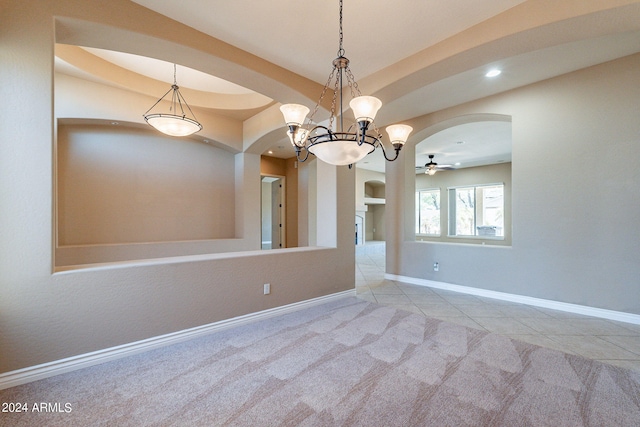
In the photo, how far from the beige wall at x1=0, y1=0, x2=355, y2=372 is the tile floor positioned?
8.79ft

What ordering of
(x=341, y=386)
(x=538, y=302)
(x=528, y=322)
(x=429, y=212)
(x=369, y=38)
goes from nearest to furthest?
(x=341, y=386), (x=369, y=38), (x=528, y=322), (x=538, y=302), (x=429, y=212)

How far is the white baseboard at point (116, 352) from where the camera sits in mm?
2013

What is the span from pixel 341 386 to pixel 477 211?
388 inches

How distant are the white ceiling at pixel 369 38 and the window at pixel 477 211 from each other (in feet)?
21.6

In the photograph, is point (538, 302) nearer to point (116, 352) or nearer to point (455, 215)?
point (116, 352)

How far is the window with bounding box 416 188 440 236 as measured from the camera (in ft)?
35.6

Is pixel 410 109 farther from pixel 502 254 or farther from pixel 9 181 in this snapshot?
pixel 9 181

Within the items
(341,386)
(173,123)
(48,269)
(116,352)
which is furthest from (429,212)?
(48,269)

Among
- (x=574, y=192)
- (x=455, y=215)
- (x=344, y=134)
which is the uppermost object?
(x=344, y=134)

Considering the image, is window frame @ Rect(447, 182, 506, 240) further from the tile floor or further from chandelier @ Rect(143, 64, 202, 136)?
chandelier @ Rect(143, 64, 202, 136)

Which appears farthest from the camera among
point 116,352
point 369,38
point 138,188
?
point 138,188

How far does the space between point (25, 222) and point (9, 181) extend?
314mm

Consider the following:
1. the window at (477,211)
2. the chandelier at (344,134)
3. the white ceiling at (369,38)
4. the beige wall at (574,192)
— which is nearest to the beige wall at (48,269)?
the white ceiling at (369,38)

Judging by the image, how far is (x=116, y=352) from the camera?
7.79ft
